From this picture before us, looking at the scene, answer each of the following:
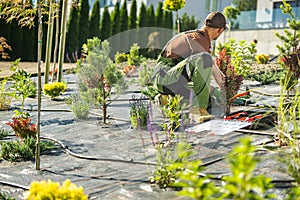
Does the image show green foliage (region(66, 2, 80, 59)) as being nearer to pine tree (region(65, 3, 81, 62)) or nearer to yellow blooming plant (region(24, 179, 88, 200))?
pine tree (region(65, 3, 81, 62))

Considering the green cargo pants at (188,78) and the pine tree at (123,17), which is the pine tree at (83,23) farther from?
the green cargo pants at (188,78)

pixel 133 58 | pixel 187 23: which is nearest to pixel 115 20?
pixel 187 23

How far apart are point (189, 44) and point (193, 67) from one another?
0.25 m

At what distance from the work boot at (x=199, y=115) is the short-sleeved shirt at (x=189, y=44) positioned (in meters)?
0.57

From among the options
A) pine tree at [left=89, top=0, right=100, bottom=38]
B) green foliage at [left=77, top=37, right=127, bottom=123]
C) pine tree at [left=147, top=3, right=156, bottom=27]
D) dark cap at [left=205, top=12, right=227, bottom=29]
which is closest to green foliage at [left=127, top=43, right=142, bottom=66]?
green foliage at [left=77, top=37, right=127, bottom=123]

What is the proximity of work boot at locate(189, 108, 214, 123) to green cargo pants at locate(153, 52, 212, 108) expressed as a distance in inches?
2.0

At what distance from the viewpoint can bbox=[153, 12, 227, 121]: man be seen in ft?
13.6

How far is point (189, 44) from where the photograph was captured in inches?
169

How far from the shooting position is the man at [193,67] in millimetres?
4137

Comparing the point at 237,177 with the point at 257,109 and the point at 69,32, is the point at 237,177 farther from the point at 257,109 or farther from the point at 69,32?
the point at 69,32

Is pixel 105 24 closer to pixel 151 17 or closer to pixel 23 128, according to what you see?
pixel 151 17

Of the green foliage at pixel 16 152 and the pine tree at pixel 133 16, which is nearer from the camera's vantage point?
the green foliage at pixel 16 152

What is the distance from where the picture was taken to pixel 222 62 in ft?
15.4

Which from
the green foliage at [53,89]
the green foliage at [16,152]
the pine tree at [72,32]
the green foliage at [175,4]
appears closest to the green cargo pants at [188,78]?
the green foliage at [16,152]
